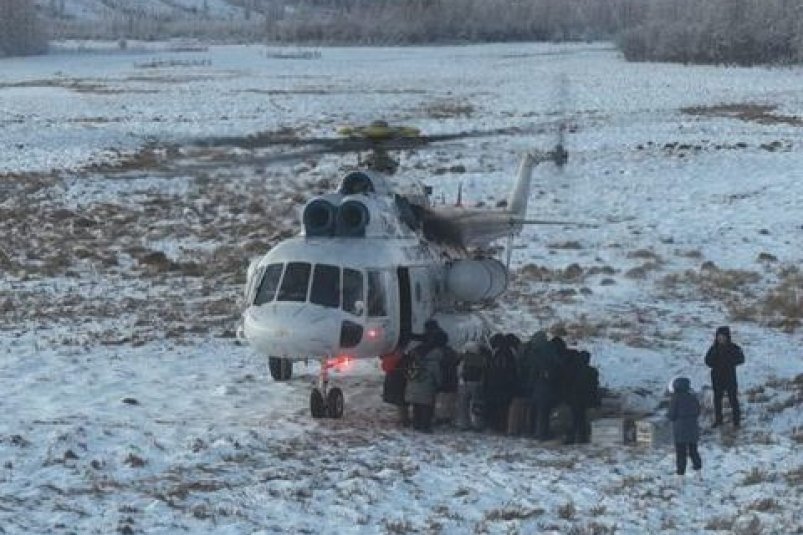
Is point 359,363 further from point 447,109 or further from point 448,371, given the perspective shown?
point 447,109

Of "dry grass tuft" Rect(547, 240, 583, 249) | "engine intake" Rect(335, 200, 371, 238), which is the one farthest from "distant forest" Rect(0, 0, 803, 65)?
"engine intake" Rect(335, 200, 371, 238)

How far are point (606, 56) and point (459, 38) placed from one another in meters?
34.8

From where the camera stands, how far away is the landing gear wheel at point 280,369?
16.0 metres

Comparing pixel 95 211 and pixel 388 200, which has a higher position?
pixel 388 200

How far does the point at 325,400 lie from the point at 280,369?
185 cm

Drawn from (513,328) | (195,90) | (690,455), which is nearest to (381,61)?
(195,90)

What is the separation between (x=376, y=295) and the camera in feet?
48.0

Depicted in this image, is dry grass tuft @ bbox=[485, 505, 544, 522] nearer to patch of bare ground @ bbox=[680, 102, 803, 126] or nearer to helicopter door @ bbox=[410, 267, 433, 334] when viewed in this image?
helicopter door @ bbox=[410, 267, 433, 334]

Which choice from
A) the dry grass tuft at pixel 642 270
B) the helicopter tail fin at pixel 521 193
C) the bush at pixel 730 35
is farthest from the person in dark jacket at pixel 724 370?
the bush at pixel 730 35

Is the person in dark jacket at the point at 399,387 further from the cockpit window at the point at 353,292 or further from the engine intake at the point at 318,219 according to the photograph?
the engine intake at the point at 318,219

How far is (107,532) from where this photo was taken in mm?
10180

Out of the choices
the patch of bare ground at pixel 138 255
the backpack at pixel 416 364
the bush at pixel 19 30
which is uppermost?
the bush at pixel 19 30

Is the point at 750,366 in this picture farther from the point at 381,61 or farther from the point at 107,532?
the point at 381,61

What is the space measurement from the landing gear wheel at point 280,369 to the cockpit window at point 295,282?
6.59 feet
